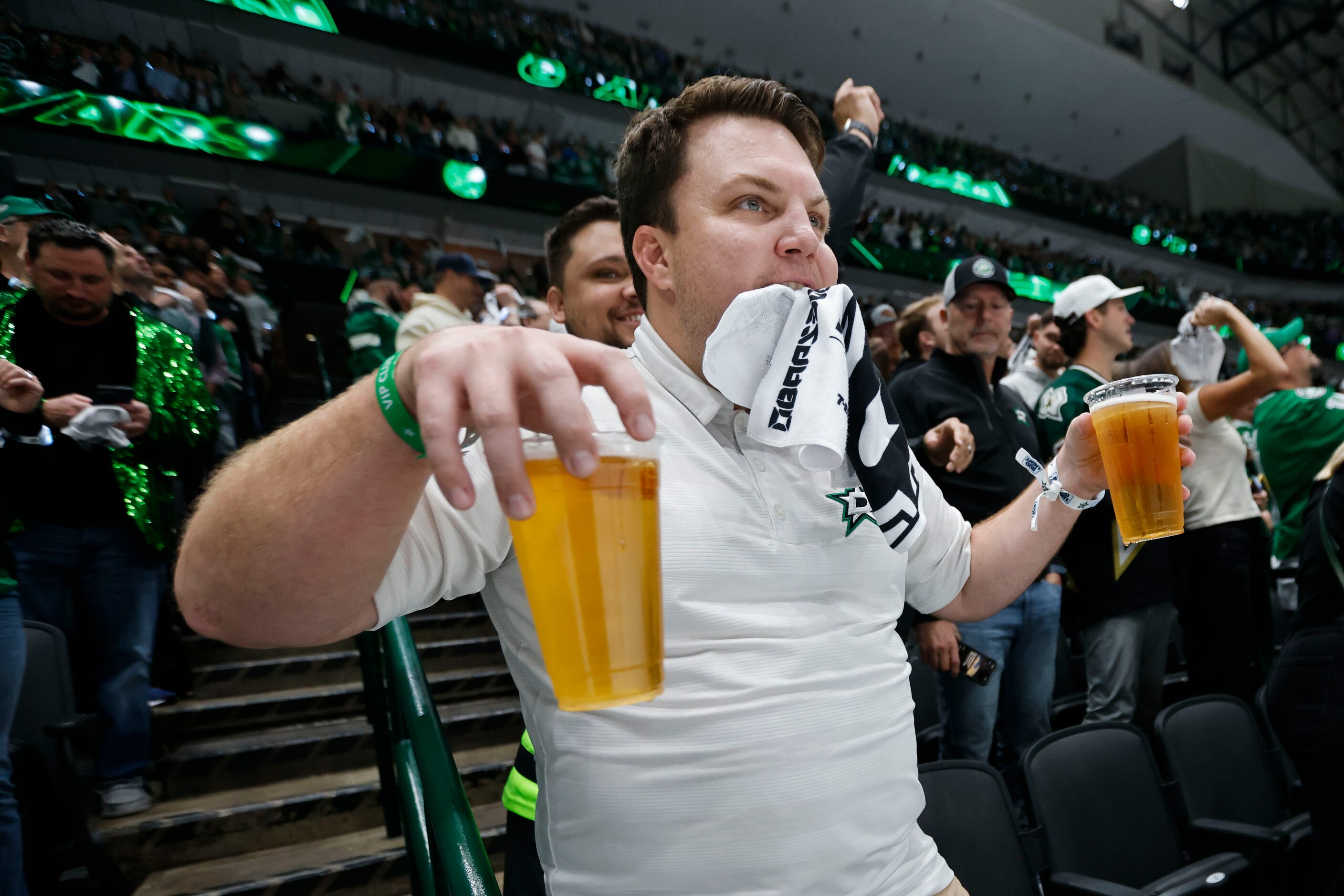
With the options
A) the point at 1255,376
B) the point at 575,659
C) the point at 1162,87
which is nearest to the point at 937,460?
the point at 1255,376

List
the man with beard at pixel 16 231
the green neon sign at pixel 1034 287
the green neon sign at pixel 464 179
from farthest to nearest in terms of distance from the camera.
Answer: the green neon sign at pixel 1034 287
the green neon sign at pixel 464 179
the man with beard at pixel 16 231

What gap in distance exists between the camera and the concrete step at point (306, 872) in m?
2.07

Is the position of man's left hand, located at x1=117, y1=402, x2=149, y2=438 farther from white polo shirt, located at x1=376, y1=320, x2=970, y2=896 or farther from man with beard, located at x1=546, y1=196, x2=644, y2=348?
white polo shirt, located at x1=376, y1=320, x2=970, y2=896

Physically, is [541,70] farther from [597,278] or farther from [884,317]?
[597,278]

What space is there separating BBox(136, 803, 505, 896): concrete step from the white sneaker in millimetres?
215

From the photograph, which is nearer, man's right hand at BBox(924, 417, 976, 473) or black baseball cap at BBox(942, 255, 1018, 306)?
man's right hand at BBox(924, 417, 976, 473)

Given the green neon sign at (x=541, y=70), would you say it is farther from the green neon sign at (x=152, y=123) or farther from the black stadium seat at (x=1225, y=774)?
the black stadium seat at (x=1225, y=774)

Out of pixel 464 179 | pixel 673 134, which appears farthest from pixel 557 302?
pixel 464 179

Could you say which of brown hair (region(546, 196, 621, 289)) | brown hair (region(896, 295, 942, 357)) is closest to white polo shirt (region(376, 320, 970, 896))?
brown hair (region(546, 196, 621, 289))

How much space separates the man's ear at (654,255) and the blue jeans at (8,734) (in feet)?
5.51

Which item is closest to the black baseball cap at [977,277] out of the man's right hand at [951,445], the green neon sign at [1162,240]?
the man's right hand at [951,445]

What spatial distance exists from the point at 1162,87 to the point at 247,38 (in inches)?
712

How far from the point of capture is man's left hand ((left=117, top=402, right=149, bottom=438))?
2184 millimetres

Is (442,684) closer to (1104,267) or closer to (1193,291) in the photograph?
(1104,267)
